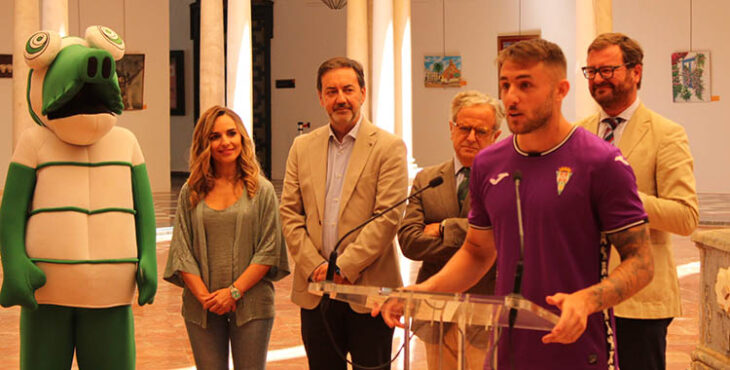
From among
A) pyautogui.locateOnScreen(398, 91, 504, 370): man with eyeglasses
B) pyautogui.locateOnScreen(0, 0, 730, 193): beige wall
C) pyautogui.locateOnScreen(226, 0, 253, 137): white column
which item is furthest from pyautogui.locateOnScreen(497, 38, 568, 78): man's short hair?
pyautogui.locateOnScreen(0, 0, 730, 193): beige wall

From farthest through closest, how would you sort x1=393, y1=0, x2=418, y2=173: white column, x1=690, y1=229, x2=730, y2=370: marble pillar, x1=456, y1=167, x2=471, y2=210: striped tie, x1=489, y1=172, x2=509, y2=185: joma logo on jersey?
x1=393, y1=0, x2=418, y2=173: white column
x1=690, y1=229, x2=730, y2=370: marble pillar
x1=456, y1=167, x2=471, y2=210: striped tie
x1=489, y1=172, x2=509, y2=185: joma logo on jersey

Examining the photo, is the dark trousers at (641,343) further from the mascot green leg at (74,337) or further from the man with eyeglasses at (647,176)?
the mascot green leg at (74,337)

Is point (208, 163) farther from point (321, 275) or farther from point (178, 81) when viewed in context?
point (178, 81)

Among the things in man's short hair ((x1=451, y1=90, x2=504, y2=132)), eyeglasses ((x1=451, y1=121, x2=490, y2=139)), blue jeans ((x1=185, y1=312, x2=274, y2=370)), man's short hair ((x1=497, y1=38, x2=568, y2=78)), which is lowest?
blue jeans ((x1=185, y1=312, x2=274, y2=370))

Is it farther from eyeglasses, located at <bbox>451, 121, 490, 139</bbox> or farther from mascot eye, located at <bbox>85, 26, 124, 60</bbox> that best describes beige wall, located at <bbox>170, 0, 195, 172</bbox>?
eyeglasses, located at <bbox>451, 121, 490, 139</bbox>

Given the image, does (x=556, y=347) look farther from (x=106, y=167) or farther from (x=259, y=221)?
(x=106, y=167)

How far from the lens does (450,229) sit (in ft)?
10.9

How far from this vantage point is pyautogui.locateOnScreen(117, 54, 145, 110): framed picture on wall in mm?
18375

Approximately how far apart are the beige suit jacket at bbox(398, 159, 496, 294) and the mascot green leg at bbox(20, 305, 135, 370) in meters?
1.29

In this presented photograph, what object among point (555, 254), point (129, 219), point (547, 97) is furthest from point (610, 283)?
point (129, 219)

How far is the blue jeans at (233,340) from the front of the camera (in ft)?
12.1

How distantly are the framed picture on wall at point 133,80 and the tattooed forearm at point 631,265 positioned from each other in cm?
1730

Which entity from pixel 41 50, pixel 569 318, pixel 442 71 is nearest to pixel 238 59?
pixel 41 50

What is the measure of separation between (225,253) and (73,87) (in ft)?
3.17
